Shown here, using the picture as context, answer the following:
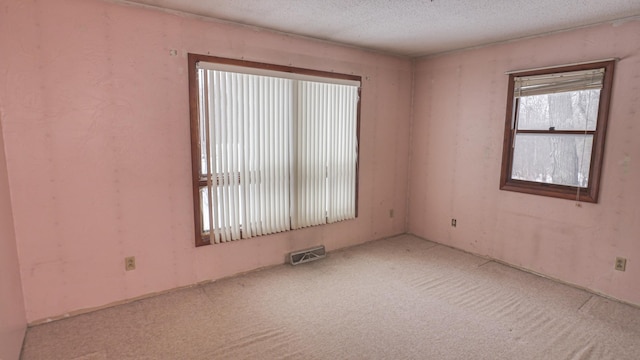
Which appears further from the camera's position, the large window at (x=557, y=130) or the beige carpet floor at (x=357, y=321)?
the large window at (x=557, y=130)

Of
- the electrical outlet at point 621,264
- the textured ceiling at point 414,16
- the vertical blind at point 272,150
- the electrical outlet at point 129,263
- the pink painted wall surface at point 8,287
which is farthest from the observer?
the vertical blind at point 272,150

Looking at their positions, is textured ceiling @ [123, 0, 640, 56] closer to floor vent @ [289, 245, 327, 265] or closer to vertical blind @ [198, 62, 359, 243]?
Answer: vertical blind @ [198, 62, 359, 243]

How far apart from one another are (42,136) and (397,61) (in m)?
3.93

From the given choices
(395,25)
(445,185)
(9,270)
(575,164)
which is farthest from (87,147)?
(575,164)

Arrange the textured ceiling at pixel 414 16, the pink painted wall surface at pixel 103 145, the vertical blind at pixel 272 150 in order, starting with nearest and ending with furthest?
1. the pink painted wall surface at pixel 103 145
2. the textured ceiling at pixel 414 16
3. the vertical blind at pixel 272 150

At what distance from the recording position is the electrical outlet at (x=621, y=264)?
2945 mm

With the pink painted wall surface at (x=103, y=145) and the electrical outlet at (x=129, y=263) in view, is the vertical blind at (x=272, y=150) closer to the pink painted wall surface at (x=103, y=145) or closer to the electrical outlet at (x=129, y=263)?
the pink painted wall surface at (x=103, y=145)

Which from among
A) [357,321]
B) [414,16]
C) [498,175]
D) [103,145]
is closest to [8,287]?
[103,145]

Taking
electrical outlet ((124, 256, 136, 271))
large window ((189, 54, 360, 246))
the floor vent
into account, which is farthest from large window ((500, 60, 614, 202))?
electrical outlet ((124, 256, 136, 271))

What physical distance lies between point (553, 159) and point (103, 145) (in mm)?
4217

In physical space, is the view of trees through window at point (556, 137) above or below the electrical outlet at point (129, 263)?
above

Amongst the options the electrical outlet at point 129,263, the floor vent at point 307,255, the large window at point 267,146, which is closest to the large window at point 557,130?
the large window at point 267,146

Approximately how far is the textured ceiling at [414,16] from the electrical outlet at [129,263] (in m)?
2.11

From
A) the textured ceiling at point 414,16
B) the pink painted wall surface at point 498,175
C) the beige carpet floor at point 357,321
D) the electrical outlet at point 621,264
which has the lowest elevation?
the beige carpet floor at point 357,321
